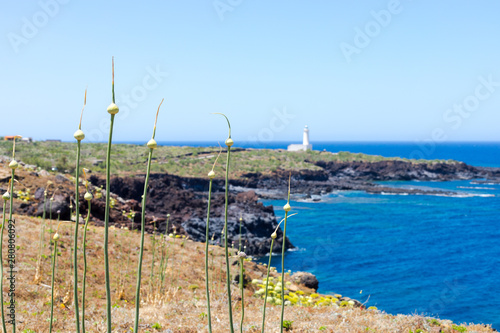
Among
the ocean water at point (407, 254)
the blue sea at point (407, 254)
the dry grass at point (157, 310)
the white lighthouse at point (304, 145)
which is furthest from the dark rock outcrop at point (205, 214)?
the white lighthouse at point (304, 145)

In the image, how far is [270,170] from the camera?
54188mm

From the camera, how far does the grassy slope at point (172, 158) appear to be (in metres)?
37.8

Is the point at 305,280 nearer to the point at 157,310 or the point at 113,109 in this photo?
the point at 157,310

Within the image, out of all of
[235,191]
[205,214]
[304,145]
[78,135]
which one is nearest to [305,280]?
[78,135]

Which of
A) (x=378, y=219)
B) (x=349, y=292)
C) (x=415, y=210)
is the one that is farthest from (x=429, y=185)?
(x=349, y=292)

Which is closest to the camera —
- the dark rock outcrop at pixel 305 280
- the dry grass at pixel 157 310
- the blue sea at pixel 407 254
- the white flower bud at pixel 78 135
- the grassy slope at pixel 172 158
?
the white flower bud at pixel 78 135

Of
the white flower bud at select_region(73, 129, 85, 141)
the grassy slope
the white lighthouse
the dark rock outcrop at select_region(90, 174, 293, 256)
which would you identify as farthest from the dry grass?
the white lighthouse

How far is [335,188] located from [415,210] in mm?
14778

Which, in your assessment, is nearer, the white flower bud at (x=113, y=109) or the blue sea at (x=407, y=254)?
the white flower bud at (x=113, y=109)

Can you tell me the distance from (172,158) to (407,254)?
3642cm

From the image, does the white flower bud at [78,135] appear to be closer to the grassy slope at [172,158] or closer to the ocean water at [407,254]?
the ocean water at [407,254]

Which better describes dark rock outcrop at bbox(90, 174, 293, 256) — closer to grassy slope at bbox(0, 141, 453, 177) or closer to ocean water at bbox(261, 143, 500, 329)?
ocean water at bbox(261, 143, 500, 329)

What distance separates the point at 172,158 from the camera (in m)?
53.3

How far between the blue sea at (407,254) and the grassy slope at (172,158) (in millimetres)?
13744
